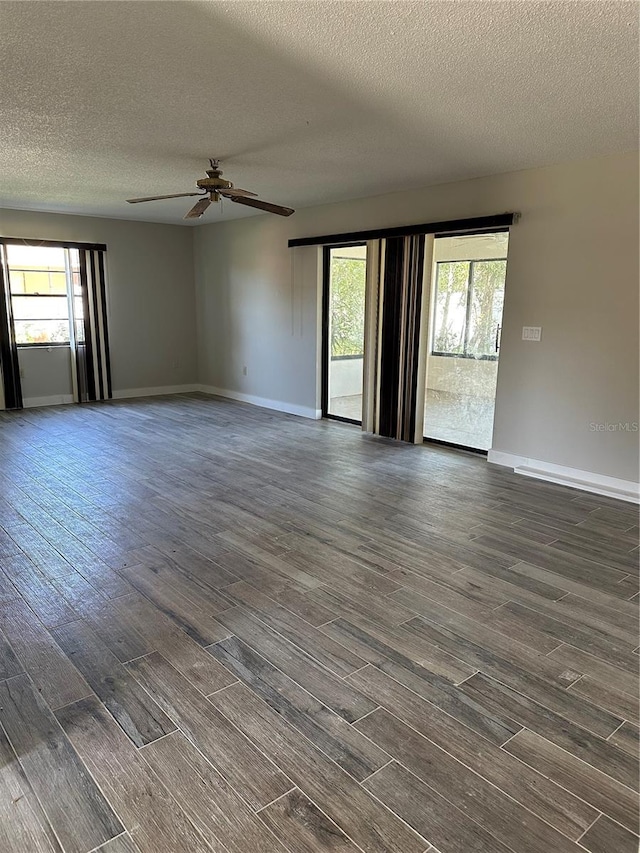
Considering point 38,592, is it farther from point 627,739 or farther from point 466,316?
point 466,316

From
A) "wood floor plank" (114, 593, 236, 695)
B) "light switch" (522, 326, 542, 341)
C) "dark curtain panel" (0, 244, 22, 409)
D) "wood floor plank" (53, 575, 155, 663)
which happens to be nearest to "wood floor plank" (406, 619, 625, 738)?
"wood floor plank" (114, 593, 236, 695)

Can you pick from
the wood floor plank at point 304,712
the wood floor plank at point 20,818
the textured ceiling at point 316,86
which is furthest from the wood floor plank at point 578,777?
the textured ceiling at point 316,86

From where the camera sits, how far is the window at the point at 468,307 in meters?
5.51

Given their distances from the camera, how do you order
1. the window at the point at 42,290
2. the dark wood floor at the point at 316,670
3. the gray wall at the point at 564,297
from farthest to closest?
the window at the point at 42,290 < the gray wall at the point at 564,297 < the dark wood floor at the point at 316,670

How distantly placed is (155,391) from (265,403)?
6.75ft

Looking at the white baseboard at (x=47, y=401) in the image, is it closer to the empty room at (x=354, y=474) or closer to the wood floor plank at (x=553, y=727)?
the empty room at (x=354, y=474)

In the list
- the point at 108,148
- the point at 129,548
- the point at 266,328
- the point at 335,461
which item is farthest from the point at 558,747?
the point at 266,328

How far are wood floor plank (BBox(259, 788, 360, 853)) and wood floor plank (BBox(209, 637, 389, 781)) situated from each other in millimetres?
191

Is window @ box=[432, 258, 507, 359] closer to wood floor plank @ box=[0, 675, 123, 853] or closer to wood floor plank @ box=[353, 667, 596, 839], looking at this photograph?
wood floor plank @ box=[353, 667, 596, 839]

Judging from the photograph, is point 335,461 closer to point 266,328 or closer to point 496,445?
point 496,445

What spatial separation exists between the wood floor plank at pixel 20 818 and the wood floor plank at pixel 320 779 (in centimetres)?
64

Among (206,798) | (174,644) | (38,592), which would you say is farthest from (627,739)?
(38,592)

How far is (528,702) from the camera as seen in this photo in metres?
2.16

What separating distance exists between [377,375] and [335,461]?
143 cm
